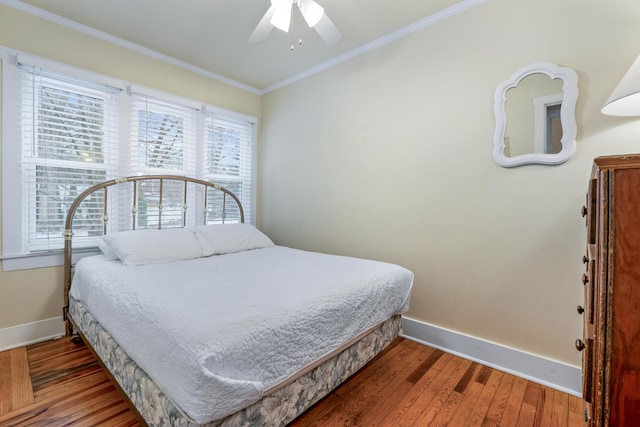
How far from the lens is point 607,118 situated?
159 cm

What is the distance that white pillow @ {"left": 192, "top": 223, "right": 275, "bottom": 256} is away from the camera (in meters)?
2.57

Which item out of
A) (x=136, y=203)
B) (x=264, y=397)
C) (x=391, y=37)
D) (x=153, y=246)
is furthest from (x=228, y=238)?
(x=391, y=37)

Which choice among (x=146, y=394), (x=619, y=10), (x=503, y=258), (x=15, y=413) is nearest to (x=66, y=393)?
(x=15, y=413)

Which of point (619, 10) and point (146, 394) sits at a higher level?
point (619, 10)

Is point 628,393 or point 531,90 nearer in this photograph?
point 628,393

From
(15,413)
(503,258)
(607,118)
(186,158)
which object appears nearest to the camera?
(15,413)

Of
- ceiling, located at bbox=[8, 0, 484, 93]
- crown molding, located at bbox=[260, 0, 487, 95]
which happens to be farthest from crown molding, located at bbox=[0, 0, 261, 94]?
crown molding, located at bbox=[260, 0, 487, 95]

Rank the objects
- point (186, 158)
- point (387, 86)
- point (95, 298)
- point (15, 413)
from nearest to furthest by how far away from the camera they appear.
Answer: point (15, 413), point (95, 298), point (387, 86), point (186, 158)

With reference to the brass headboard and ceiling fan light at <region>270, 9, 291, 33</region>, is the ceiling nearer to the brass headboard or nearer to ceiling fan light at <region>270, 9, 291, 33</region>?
ceiling fan light at <region>270, 9, 291, 33</region>

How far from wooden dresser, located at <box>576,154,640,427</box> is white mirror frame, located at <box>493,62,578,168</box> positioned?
1.19m

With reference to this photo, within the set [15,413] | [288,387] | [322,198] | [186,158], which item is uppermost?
[186,158]

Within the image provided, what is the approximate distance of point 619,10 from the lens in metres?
1.56

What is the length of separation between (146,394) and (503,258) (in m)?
2.15

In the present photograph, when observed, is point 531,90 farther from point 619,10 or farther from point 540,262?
point 540,262
